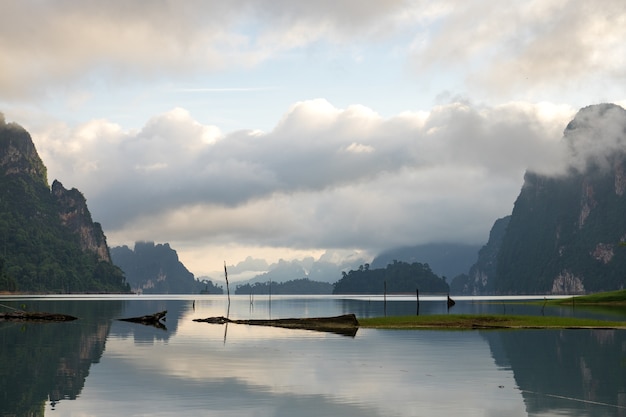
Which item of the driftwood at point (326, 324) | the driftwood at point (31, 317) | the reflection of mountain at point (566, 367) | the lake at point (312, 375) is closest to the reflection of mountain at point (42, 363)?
the lake at point (312, 375)

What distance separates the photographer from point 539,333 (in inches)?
2926

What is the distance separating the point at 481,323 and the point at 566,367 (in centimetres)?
4170

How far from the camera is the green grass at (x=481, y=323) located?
83.6m

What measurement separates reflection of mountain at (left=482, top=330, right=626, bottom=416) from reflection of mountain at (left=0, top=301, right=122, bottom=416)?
60.7ft

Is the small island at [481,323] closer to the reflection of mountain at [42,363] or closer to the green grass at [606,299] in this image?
the reflection of mountain at [42,363]

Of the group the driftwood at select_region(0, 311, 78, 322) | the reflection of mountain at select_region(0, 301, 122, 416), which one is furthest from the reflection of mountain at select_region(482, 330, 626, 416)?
the driftwood at select_region(0, 311, 78, 322)

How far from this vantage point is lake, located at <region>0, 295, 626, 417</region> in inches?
1142

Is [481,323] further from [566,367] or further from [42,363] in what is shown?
[42,363]

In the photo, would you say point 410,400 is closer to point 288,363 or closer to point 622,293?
point 288,363

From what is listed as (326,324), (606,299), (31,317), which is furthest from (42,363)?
(606,299)

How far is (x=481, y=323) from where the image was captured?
8519cm

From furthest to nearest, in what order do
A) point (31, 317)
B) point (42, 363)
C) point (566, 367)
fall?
point (31, 317)
point (42, 363)
point (566, 367)

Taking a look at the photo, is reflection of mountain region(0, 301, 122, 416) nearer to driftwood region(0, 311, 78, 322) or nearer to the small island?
driftwood region(0, 311, 78, 322)

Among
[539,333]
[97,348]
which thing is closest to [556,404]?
[97,348]
